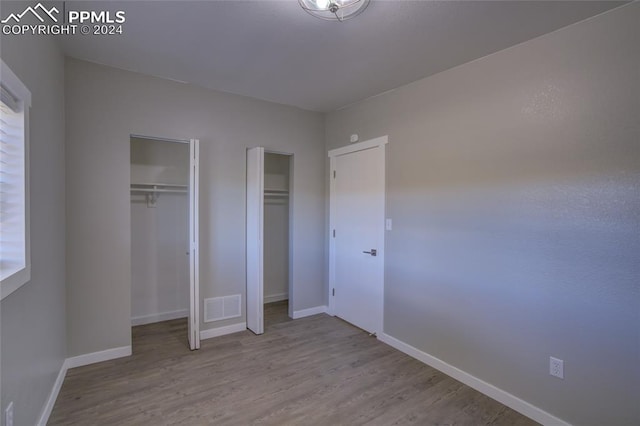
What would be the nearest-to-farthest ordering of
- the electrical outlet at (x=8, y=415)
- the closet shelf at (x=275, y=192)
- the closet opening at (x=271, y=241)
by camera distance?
the electrical outlet at (x=8, y=415) < the closet opening at (x=271, y=241) < the closet shelf at (x=275, y=192)

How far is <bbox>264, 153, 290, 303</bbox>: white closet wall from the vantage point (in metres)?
4.75

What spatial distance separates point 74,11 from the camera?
2.06 meters

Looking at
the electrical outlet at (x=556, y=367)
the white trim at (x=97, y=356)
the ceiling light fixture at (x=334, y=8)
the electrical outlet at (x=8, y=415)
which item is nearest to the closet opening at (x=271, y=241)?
the white trim at (x=97, y=356)

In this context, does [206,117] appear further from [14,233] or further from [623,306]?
[623,306]

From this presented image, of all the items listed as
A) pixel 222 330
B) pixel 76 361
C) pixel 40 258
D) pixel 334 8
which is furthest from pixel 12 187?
pixel 222 330

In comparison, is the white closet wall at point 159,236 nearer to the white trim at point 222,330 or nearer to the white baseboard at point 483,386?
the white trim at point 222,330

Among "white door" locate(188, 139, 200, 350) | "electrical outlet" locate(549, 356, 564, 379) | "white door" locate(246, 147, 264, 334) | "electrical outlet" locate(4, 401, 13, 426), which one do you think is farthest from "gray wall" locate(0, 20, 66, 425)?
"electrical outlet" locate(549, 356, 564, 379)

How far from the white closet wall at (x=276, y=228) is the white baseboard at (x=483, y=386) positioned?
209 cm

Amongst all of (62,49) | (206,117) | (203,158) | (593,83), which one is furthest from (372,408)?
(62,49)

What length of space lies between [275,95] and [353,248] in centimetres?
204

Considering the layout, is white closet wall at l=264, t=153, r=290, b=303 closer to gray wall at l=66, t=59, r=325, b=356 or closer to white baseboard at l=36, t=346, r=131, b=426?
gray wall at l=66, t=59, r=325, b=356

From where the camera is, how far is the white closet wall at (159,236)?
375 cm

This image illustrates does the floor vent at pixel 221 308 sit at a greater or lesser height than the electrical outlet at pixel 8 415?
lesser

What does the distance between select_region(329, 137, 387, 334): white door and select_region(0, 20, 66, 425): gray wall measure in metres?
2.82
